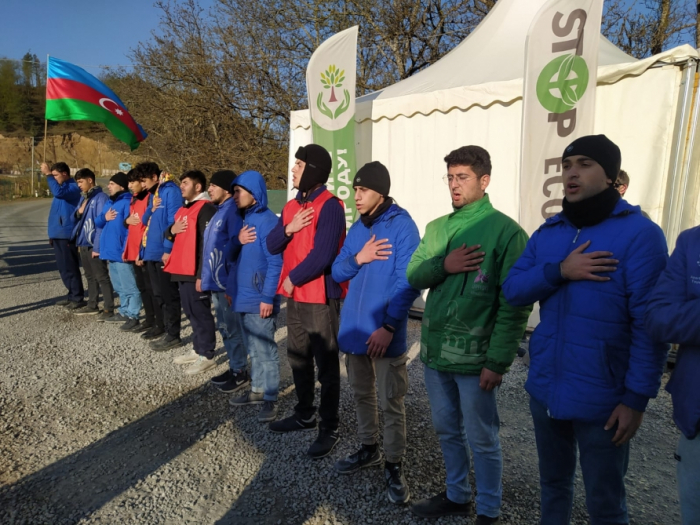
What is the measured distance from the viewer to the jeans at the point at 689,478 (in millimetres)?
1458

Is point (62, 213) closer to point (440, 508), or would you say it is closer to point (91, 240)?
point (91, 240)

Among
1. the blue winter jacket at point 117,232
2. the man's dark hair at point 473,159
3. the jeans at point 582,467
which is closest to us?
the jeans at point 582,467

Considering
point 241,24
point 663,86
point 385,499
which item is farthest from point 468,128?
point 241,24

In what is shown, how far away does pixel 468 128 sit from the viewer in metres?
5.61

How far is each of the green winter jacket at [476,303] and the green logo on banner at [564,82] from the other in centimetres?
265

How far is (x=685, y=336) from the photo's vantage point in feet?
4.62

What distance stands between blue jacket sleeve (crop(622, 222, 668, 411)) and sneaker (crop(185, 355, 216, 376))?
12.8 ft

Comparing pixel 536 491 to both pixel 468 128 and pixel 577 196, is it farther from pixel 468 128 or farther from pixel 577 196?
pixel 468 128

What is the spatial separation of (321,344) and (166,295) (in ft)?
9.25

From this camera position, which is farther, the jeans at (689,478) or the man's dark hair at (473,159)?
the man's dark hair at (473,159)

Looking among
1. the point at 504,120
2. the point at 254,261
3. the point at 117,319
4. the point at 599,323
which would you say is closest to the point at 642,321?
the point at 599,323

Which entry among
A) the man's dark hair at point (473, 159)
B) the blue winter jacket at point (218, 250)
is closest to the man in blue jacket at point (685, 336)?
the man's dark hair at point (473, 159)

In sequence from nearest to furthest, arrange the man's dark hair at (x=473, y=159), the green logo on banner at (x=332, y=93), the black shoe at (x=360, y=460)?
the man's dark hair at (x=473, y=159) → the black shoe at (x=360, y=460) → the green logo on banner at (x=332, y=93)

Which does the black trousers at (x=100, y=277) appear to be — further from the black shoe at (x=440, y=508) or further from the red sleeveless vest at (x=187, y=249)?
the black shoe at (x=440, y=508)
